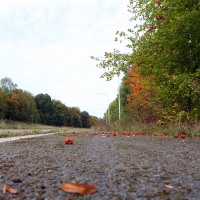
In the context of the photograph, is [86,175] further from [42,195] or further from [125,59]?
[125,59]

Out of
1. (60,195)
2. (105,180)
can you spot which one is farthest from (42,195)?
(105,180)

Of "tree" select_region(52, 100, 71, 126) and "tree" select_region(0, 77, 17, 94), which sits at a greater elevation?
"tree" select_region(0, 77, 17, 94)

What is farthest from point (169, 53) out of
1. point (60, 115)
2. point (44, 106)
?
point (60, 115)

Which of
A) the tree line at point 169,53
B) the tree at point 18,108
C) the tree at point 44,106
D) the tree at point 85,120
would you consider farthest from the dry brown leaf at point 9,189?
the tree at point 85,120

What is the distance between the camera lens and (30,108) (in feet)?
207

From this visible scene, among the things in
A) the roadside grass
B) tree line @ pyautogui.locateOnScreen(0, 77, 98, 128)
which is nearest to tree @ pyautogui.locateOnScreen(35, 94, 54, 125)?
tree line @ pyautogui.locateOnScreen(0, 77, 98, 128)

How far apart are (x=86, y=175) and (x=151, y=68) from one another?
9463 mm

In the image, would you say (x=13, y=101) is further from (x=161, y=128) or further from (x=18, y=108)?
(x=161, y=128)

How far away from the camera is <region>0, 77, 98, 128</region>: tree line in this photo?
60.0 metres

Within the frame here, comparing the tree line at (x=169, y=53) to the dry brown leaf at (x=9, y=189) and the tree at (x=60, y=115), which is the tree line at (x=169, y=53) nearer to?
the dry brown leaf at (x=9, y=189)

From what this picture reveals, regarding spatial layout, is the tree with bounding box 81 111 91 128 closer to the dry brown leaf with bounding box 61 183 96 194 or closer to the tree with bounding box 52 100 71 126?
the tree with bounding box 52 100 71 126

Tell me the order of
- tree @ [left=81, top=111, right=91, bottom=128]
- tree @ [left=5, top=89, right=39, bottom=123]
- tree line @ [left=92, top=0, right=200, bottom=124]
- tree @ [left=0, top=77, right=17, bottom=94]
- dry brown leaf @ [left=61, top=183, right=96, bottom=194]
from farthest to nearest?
tree @ [left=81, top=111, right=91, bottom=128] → tree @ [left=0, top=77, right=17, bottom=94] → tree @ [left=5, top=89, right=39, bottom=123] → tree line @ [left=92, top=0, right=200, bottom=124] → dry brown leaf @ [left=61, top=183, right=96, bottom=194]

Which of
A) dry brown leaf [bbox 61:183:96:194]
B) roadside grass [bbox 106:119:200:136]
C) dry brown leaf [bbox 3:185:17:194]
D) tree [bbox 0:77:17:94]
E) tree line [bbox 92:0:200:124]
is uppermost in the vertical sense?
tree [bbox 0:77:17:94]

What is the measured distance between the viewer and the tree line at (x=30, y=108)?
197 feet
